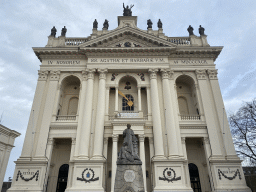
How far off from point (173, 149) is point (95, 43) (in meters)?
14.3

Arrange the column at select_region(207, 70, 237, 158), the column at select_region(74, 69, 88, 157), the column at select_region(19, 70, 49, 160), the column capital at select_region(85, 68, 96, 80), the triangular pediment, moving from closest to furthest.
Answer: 1. the column at select_region(19, 70, 49, 160)
2. the column at select_region(207, 70, 237, 158)
3. the column at select_region(74, 69, 88, 157)
4. the column capital at select_region(85, 68, 96, 80)
5. the triangular pediment

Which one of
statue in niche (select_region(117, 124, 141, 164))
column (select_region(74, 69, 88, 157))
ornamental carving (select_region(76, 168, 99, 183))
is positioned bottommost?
ornamental carving (select_region(76, 168, 99, 183))

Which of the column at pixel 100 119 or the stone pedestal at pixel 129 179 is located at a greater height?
the column at pixel 100 119

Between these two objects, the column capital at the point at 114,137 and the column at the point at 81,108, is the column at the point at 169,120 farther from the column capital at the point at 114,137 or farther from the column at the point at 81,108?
the column at the point at 81,108

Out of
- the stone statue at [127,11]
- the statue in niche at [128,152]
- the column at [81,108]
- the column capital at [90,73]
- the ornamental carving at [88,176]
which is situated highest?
the stone statue at [127,11]

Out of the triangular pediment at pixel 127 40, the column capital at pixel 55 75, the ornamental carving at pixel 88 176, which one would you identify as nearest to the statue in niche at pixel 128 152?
the ornamental carving at pixel 88 176

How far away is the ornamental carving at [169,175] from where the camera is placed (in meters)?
16.9

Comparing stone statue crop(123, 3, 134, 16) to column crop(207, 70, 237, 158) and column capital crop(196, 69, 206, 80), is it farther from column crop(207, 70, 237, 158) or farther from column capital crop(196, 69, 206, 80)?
column crop(207, 70, 237, 158)

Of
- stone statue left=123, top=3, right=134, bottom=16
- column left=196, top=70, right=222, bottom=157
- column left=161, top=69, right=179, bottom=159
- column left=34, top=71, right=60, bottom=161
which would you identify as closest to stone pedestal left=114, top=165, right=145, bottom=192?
column left=161, top=69, right=179, bottom=159

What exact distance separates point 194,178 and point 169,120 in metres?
6.44

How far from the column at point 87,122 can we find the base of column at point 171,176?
6539mm

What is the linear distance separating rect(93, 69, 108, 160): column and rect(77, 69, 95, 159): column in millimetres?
748

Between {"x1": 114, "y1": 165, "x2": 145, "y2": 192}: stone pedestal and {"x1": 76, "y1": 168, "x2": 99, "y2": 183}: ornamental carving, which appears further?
{"x1": 76, "y1": 168, "x2": 99, "y2": 183}: ornamental carving

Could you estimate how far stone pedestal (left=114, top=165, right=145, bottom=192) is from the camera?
9953 millimetres
